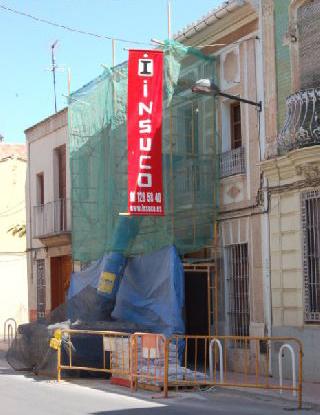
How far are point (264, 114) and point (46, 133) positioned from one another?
36.3 feet

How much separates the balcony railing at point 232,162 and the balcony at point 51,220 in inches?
272

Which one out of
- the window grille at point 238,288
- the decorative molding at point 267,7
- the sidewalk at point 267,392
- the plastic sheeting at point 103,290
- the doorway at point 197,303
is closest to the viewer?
the sidewalk at point 267,392

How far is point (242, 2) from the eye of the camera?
16906 mm

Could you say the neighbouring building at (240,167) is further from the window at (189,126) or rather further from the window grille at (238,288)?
the window at (189,126)

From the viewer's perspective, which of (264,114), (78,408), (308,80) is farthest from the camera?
(264,114)

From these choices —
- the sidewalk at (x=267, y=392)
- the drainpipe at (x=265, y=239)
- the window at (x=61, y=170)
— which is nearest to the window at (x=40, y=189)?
the window at (x=61, y=170)

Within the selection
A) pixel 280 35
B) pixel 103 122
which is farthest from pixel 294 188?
pixel 103 122

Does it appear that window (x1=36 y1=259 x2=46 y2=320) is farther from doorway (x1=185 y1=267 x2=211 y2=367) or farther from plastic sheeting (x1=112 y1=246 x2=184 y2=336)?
doorway (x1=185 y1=267 x2=211 y2=367)

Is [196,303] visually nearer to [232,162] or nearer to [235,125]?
[232,162]

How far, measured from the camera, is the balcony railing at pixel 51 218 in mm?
24203

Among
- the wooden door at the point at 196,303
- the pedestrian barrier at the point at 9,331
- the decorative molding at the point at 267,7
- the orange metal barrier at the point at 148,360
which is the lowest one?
the pedestrian barrier at the point at 9,331

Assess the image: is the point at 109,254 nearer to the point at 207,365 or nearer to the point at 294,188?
the point at 207,365

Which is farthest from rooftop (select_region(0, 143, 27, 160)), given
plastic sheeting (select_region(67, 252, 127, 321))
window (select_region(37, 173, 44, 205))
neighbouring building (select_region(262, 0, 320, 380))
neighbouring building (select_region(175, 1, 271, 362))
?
neighbouring building (select_region(262, 0, 320, 380))

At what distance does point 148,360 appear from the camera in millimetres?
13648
